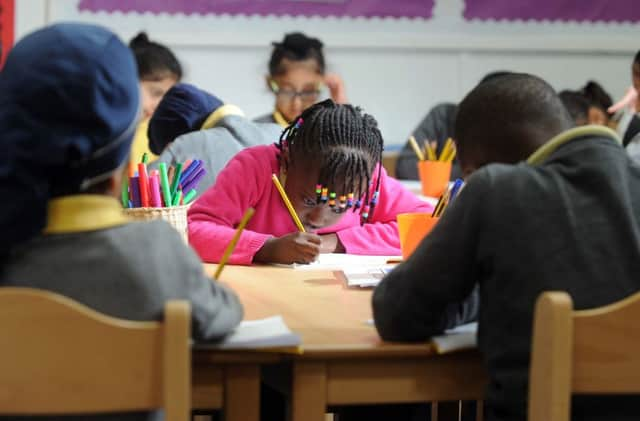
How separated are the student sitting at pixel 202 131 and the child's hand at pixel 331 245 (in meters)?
0.59

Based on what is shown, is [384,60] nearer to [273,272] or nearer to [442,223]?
[273,272]

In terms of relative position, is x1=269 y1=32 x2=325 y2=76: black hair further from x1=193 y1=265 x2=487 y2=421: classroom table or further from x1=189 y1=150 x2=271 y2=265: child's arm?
x1=193 y1=265 x2=487 y2=421: classroom table

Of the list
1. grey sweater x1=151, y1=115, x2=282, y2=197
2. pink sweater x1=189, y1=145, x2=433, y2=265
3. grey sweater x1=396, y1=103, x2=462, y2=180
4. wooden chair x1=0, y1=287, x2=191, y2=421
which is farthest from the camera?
grey sweater x1=396, y1=103, x2=462, y2=180

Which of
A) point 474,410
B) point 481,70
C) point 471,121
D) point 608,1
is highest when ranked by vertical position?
point 608,1

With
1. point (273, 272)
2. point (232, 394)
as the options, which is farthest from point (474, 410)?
point (232, 394)

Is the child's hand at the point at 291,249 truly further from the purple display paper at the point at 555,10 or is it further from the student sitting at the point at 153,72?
the purple display paper at the point at 555,10

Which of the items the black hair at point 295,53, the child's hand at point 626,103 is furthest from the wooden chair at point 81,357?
the child's hand at point 626,103

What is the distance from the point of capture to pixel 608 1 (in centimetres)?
512

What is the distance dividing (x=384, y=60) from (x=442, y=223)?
3743 millimetres

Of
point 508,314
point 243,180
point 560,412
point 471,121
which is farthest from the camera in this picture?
point 243,180

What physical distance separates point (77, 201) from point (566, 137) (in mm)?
649

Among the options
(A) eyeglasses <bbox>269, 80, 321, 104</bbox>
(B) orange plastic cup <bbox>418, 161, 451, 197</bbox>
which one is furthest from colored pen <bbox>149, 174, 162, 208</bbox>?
(A) eyeglasses <bbox>269, 80, 321, 104</bbox>

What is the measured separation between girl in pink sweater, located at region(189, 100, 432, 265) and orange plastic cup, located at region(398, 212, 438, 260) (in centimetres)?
21

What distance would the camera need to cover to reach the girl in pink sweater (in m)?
2.02
